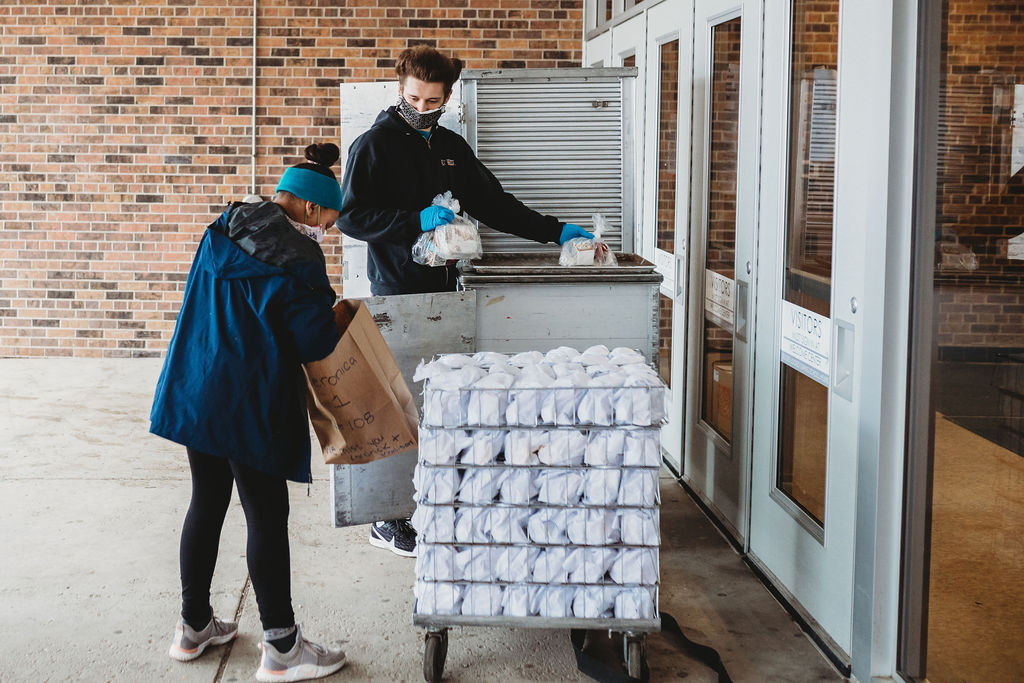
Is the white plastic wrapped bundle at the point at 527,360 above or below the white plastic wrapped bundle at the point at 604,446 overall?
above

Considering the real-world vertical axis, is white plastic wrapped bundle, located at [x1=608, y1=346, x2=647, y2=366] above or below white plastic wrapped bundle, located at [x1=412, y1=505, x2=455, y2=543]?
above

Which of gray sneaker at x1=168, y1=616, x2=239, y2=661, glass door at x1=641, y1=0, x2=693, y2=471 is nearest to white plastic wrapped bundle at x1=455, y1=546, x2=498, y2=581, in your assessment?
gray sneaker at x1=168, y1=616, x2=239, y2=661

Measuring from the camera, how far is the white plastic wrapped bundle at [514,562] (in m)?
2.70

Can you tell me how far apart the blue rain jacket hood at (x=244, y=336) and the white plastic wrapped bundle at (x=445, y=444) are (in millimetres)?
343

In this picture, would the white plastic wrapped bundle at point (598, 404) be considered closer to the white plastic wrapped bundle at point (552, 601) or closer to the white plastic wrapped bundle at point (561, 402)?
the white plastic wrapped bundle at point (561, 402)

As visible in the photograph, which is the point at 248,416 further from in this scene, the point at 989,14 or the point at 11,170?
the point at 11,170

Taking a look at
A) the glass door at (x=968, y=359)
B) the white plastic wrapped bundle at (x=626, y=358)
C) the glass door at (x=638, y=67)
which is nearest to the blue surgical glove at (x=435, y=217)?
the white plastic wrapped bundle at (x=626, y=358)

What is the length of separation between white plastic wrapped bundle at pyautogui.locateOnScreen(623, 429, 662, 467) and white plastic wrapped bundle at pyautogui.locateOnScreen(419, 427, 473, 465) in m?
0.40

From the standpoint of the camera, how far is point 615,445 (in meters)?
2.64

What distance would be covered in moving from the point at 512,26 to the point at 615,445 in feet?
17.1

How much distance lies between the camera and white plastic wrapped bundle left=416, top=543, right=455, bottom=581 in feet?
8.86

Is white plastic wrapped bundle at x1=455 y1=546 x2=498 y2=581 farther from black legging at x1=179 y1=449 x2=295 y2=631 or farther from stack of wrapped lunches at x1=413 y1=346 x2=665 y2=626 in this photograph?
black legging at x1=179 y1=449 x2=295 y2=631

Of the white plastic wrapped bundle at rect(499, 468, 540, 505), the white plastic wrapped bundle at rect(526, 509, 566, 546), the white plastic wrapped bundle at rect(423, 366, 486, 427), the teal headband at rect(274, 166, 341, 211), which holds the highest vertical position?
the teal headband at rect(274, 166, 341, 211)

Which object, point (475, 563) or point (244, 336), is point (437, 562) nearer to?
point (475, 563)
